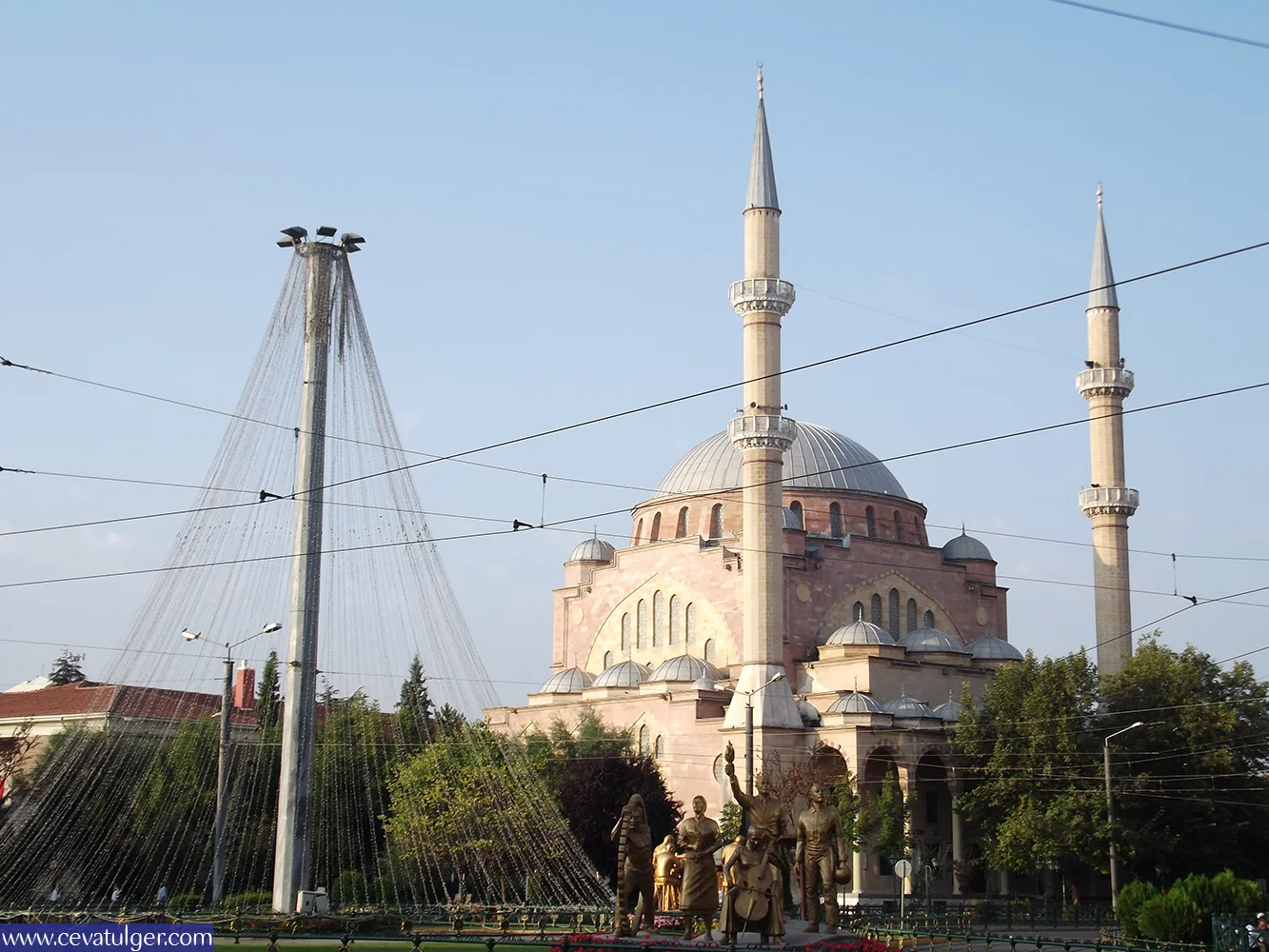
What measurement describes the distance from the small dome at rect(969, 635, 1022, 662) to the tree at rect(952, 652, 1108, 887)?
9059 mm

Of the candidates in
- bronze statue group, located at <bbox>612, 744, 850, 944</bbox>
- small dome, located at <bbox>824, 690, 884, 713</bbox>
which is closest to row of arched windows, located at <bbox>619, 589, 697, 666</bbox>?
small dome, located at <bbox>824, 690, 884, 713</bbox>

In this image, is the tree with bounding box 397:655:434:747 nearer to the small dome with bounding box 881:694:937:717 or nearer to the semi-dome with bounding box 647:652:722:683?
the semi-dome with bounding box 647:652:722:683

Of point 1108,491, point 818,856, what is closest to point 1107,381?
point 1108,491

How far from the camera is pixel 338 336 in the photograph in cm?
1975

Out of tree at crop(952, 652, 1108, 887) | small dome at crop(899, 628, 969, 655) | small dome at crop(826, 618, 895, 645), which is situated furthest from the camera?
small dome at crop(899, 628, 969, 655)

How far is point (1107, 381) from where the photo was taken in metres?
45.1

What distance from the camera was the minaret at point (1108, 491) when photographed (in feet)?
145

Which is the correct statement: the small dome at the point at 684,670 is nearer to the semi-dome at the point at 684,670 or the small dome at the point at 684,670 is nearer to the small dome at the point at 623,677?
the semi-dome at the point at 684,670

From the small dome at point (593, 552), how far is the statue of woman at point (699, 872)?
40.8 meters

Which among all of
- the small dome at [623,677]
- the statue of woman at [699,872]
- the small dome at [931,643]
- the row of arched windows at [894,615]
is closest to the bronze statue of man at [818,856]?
the statue of woman at [699,872]

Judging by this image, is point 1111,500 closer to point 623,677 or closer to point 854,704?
point 854,704

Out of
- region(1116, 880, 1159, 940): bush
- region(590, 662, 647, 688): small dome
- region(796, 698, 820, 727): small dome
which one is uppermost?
region(590, 662, 647, 688): small dome

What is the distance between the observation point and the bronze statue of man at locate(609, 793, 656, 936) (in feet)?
57.7

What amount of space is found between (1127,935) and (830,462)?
32610 millimetres
